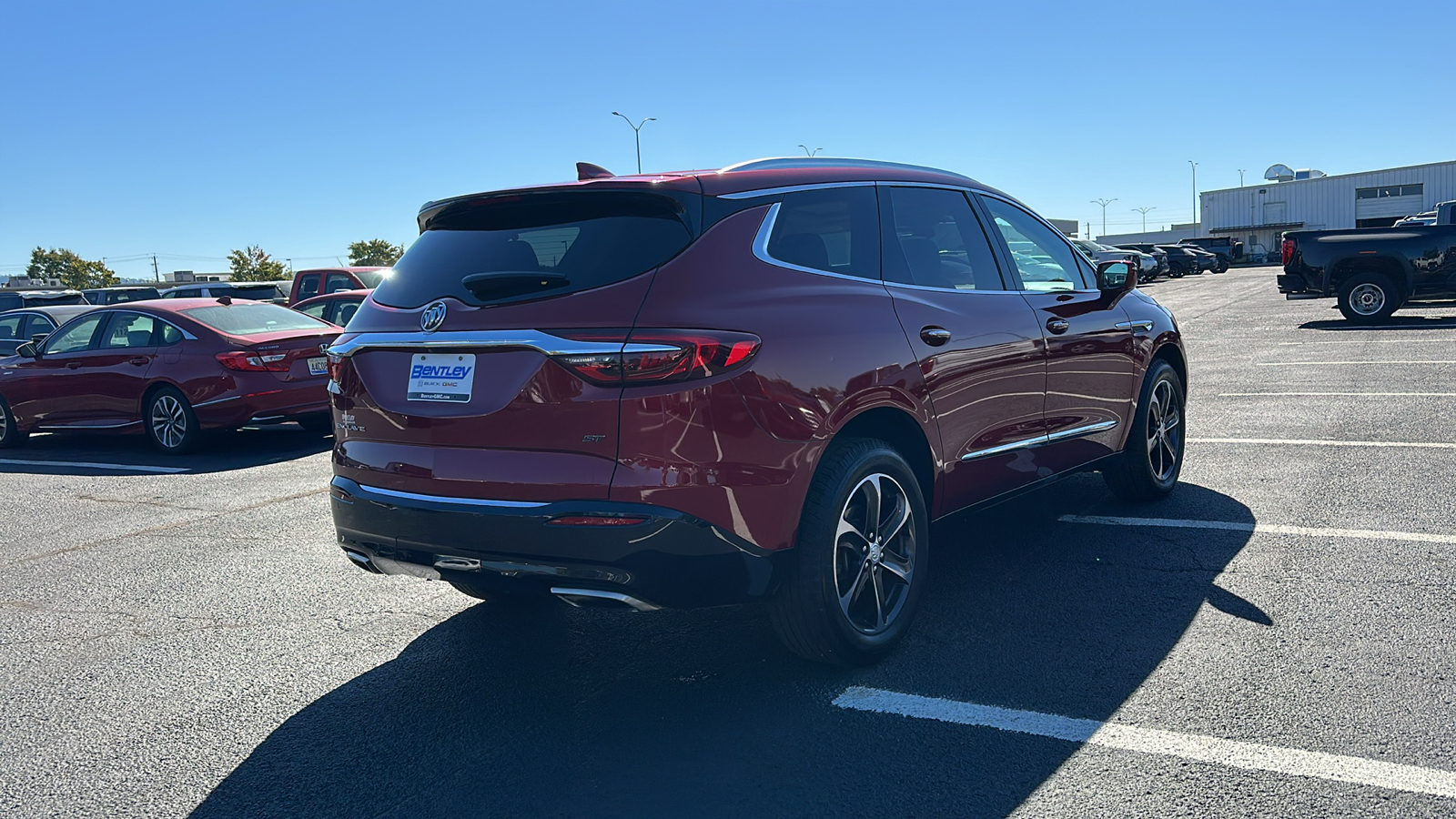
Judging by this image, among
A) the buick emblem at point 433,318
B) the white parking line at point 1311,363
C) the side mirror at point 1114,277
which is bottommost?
the white parking line at point 1311,363

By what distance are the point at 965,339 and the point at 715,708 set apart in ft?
5.78

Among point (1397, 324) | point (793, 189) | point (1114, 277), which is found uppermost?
point (793, 189)

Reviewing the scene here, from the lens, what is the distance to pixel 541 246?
12.6 ft

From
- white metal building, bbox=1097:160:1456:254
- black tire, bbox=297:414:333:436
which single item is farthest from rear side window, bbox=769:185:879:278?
white metal building, bbox=1097:160:1456:254

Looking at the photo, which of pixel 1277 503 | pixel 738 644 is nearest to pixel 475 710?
pixel 738 644

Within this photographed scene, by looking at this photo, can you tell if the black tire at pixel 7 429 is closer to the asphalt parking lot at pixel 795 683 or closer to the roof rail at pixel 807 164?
the asphalt parking lot at pixel 795 683

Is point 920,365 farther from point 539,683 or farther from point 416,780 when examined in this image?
point 416,780

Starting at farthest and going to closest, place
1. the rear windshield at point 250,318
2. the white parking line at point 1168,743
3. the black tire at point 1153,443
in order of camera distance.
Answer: the rear windshield at point 250,318 → the black tire at point 1153,443 → the white parking line at point 1168,743

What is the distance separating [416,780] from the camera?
10.9 feet

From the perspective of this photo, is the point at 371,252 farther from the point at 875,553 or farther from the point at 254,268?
the point at 875,553

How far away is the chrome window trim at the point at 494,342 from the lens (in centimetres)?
346

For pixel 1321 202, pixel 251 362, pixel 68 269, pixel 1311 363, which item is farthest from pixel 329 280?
pixel 68 269

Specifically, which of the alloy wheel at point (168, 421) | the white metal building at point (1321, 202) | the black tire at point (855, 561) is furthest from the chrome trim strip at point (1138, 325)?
the white metal building at point (1321, 202)

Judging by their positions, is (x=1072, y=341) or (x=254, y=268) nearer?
(x=1072, y=341)
